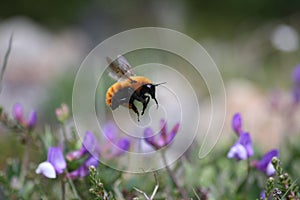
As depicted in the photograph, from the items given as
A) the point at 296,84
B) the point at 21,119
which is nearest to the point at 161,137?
the point at 21,119

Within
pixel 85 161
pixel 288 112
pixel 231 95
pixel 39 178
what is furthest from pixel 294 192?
pixel 231 95

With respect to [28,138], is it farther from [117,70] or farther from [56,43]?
[56,43]

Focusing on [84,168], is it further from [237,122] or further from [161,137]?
[237,122]

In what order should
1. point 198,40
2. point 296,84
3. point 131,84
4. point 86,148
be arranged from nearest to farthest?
point 131,84
point 86,148
point 296,84
point 198,40

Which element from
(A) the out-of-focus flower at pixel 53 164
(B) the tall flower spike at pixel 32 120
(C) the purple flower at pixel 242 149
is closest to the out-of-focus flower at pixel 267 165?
(C) the purple flower at pixel 242 149

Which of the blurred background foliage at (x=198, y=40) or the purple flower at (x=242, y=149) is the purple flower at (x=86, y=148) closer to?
the blurred background foliage at (x=198, y=40)
